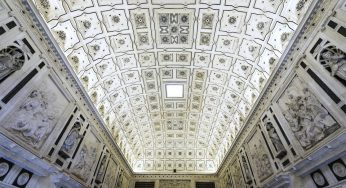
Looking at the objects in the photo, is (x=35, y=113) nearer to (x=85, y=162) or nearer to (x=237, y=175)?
(x=85, y=162)

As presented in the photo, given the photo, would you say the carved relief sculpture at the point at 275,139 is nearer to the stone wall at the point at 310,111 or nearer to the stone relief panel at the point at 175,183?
the stone wall at the point at 310,111

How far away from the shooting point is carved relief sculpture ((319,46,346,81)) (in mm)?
5094

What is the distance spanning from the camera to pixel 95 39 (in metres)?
9.46

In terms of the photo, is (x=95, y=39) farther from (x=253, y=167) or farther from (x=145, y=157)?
(x=145, y=157)

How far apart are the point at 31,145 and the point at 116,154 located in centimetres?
875

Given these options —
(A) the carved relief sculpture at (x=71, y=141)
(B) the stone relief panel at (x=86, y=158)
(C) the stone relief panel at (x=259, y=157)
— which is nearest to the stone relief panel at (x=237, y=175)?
(C) the stone relief panel at (x=259, y=157)

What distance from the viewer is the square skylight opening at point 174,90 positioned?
13852 mm

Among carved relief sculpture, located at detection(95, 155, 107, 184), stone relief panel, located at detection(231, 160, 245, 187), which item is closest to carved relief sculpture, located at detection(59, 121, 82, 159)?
carved relief sculpture, located at detection(95, 155, 107, 184)

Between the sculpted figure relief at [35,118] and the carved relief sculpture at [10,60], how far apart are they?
1032 millimetres

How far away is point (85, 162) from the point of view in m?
9.68

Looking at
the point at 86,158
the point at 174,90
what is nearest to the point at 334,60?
the point at 174,90

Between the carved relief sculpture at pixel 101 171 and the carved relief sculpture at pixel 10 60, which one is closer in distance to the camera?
the carved relief sculpture at pixel 10 60

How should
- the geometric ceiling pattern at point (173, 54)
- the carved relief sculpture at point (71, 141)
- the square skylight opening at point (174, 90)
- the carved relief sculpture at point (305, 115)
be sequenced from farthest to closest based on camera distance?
1. the square skylight opening at point (174, 90)
2. the geometric ceiling pattern at point (173, 54)
3. the carved relief sculpture at point (71, 141)
4. the carved relief sculpture at point (305, 115)

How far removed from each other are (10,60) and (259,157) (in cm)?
1108
